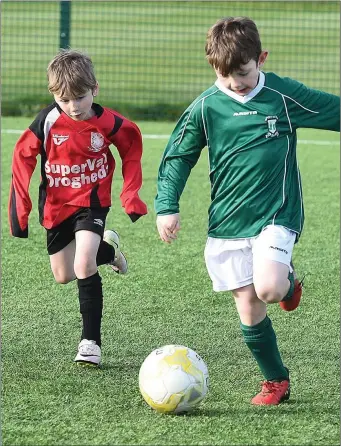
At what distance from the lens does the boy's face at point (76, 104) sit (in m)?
4.78

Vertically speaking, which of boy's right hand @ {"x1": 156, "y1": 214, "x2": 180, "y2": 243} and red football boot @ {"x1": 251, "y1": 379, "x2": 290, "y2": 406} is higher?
boy's right hand @ {"x1": 156, "y1": 214, "x2": 180, "y2": 243}

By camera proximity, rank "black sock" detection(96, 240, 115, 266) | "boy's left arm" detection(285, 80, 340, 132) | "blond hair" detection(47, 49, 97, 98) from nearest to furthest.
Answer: "boy's left arm" detection(285, 80, 340, 132)
"blond hair" detection(47, 49, 97, 98)
"black sock" detection(96, 240, 115, 266)

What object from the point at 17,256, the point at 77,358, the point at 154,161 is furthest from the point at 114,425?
the point at 154,161

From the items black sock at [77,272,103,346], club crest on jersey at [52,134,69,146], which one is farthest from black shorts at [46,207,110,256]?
club crest on jersey at [52,134,69,146]

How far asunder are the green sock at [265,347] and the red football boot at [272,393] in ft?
0.09

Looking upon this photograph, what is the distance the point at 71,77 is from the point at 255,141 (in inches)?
42.7

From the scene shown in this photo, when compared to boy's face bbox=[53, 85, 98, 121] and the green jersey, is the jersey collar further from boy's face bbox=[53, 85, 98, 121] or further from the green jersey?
boy's face bbox=[53, 85, 98, 121]

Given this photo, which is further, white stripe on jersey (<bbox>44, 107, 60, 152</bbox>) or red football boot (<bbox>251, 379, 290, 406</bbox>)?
white stripe on jersey (<bbox>44, 107, 60, 152</bbox>)

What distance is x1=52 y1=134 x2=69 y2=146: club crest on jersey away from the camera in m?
4.90

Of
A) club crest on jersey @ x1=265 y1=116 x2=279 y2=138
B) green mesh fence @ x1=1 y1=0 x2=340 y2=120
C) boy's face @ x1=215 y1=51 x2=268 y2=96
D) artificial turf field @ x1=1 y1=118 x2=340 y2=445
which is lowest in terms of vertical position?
green mesh fence @ x1=1 y1=0 x2=340 y2=120

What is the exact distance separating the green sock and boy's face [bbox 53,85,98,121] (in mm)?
1375

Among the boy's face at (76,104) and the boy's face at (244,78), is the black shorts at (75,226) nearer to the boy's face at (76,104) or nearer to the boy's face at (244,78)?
the boy's face at (76,104)

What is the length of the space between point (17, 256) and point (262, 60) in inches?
123

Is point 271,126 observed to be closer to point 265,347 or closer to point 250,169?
point 250,169
